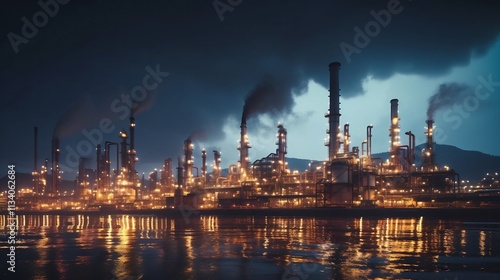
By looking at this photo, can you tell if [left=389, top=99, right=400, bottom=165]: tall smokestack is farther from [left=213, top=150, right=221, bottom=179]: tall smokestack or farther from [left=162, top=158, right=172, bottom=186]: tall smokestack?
[left=162, top=158, right=172, bottom=186]: tall smokestack

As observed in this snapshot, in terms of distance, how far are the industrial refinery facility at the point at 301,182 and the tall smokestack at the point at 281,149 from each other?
0.21 meters

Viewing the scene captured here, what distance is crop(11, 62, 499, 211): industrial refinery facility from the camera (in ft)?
270

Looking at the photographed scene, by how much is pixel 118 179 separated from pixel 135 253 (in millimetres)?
104080

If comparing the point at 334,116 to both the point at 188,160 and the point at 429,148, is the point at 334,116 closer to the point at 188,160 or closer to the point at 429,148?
the point at 429,148

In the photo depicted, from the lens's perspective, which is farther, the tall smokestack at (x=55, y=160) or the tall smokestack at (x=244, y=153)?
the tall smokestack at (x=55, y=160)

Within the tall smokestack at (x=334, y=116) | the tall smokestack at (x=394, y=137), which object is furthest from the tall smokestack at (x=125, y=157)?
the tall smokestack at (x=394, y=137)

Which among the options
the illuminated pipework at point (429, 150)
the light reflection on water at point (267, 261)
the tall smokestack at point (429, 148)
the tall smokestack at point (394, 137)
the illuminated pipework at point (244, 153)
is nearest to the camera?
the light reflection on water at point (267, 261)

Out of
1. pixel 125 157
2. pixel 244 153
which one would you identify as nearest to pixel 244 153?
pixel 244 153

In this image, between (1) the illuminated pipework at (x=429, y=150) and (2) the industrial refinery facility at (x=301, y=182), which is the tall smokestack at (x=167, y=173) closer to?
(2) the industrial refinery facility at (x=301, y=182)

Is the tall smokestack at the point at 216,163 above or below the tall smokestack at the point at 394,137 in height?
below

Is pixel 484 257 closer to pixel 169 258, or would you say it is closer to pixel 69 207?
pixel 169 258

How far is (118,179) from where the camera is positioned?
12150 cm

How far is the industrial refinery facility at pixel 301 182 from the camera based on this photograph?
82188 mm

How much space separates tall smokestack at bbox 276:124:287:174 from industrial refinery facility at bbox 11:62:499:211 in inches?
8.4
